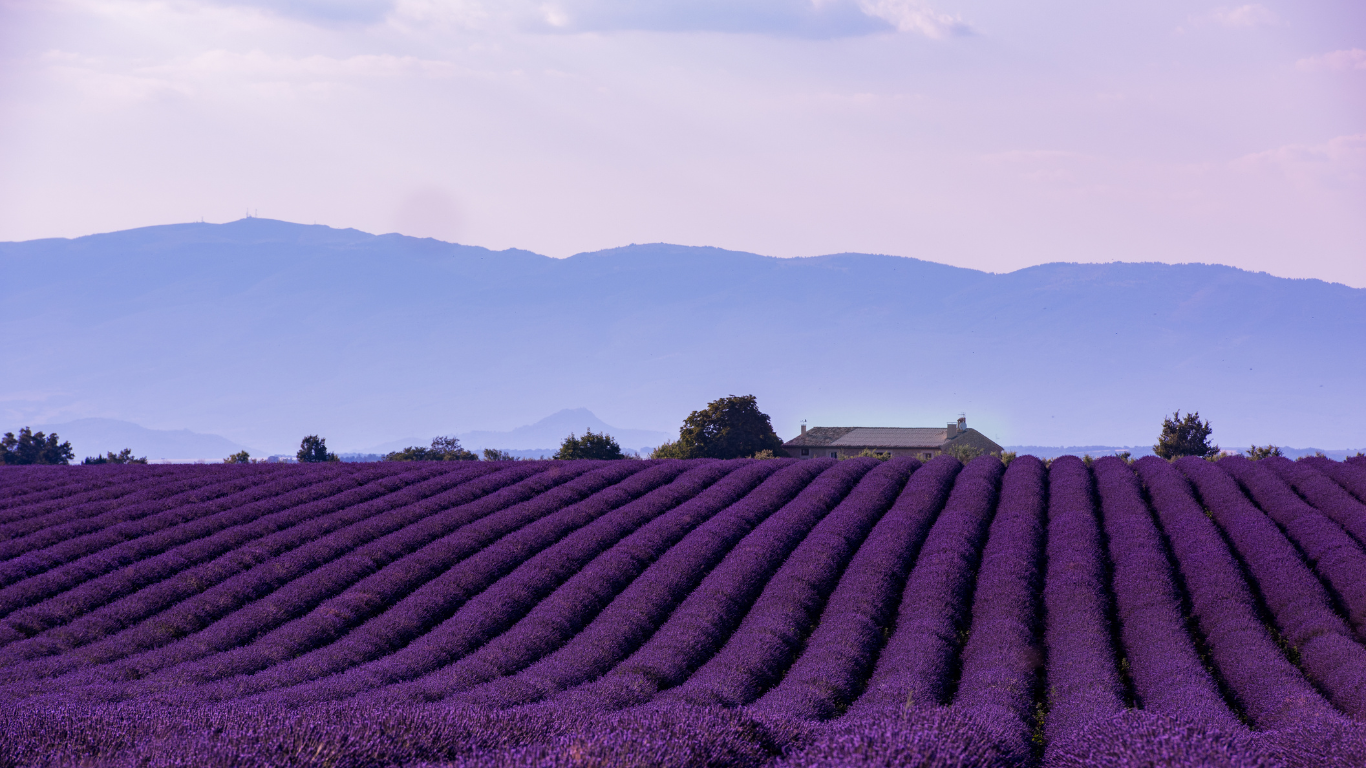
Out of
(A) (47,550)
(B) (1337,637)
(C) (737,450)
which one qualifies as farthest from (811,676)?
(C) (737,450)

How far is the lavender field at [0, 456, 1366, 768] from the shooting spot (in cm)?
703

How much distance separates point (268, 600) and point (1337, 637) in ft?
52.8

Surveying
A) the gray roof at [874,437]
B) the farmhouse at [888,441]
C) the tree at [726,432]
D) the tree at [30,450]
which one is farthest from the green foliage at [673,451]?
the tree at [30,450]

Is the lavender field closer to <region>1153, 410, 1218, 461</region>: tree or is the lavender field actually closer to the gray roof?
<region>1153, 410, 1218, 461</region>: tree

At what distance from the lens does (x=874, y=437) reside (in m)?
84.9

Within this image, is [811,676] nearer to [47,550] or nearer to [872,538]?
[872,538]

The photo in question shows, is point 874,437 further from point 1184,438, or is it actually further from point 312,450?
point 312,450

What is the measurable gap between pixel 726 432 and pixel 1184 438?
25608 mm

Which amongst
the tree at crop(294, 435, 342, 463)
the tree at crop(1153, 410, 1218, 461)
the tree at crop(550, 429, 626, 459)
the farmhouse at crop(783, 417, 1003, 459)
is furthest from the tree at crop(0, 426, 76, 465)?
the tree at crop(1153, 410, 1218, 461)

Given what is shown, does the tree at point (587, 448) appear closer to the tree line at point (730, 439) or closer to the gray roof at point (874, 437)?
the tree line at point (730, 439)

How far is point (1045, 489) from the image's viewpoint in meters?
27.3

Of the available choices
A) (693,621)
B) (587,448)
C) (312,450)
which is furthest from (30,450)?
(693,621)

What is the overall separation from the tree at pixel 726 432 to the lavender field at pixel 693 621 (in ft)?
95.6

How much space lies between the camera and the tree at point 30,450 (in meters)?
63.6
